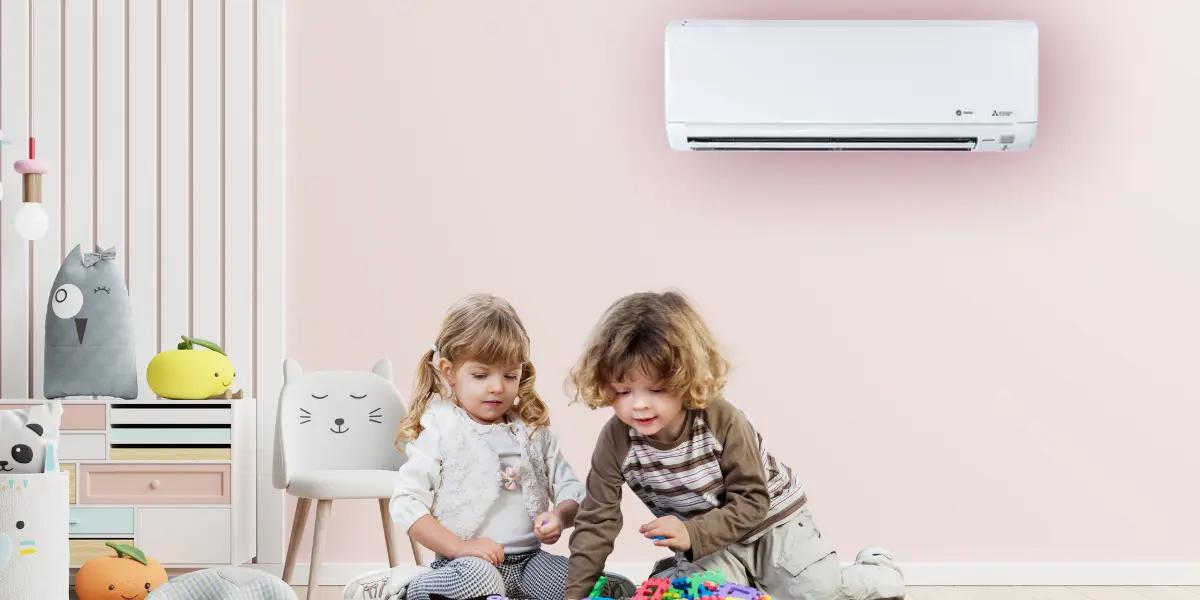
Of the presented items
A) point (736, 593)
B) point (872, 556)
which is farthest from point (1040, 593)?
point (736, 593)

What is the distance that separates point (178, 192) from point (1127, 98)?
8.40 feet

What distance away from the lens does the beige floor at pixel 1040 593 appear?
9.74ft

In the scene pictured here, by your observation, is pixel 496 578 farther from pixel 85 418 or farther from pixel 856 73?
pixel 856 73

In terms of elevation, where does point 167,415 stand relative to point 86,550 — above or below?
above

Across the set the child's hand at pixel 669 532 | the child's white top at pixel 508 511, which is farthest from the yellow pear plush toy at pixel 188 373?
the child's hand at pixel 669 532

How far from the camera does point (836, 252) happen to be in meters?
3.25

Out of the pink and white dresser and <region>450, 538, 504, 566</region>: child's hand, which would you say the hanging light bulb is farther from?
<region>450, 538, 504, 566</region>: child's hand

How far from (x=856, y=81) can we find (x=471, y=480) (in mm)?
1568

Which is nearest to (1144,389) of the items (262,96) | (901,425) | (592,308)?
(901,425)

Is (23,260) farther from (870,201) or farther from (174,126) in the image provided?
(870,201)

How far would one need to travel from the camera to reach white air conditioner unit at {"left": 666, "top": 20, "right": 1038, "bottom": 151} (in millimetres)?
3076

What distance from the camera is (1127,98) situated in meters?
3.24

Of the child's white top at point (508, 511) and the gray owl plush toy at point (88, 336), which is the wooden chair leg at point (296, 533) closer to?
the gray owl plush toy at point (88, 336)

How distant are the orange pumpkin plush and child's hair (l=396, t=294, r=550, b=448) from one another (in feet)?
2.54
